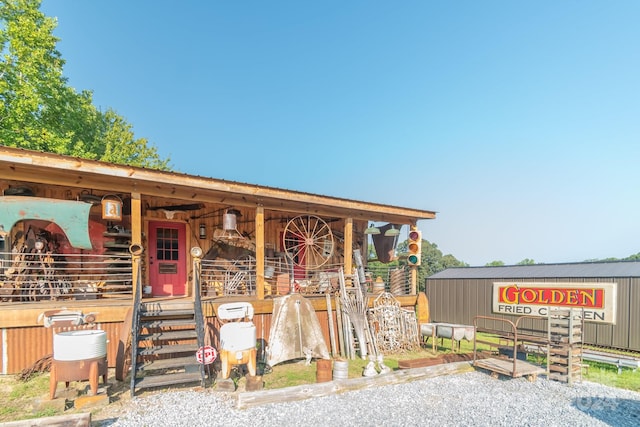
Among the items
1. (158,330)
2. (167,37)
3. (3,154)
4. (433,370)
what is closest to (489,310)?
(433,370)

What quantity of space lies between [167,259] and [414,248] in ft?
23.3

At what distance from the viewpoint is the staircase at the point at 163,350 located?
15.5 ft

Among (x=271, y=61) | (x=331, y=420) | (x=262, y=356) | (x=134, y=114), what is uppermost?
(x=271, y=61)

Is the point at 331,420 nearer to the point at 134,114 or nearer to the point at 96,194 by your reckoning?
the point at 96,194

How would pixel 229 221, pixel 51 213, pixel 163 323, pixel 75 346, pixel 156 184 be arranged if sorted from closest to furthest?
pixel 75 346 → pixel 163 323 → pixel 51 213 → pixel 156 184 → pixel 229 221

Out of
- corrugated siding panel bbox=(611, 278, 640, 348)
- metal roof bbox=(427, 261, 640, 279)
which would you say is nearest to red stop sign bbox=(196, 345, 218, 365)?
metal roof bbox=(427, 261, 640, 279)

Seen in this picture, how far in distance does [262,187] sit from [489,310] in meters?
11.0

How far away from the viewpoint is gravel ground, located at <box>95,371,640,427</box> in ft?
13.4

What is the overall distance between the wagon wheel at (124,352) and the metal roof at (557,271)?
503 inches

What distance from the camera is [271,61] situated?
72.7ft

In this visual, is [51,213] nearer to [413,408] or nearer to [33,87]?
[413,408]

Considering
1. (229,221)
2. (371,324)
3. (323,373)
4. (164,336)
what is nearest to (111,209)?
(229,221)

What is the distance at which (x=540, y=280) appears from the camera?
11734 millimetres

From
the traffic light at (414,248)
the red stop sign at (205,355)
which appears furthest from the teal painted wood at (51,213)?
the traffic light at (414,248)
